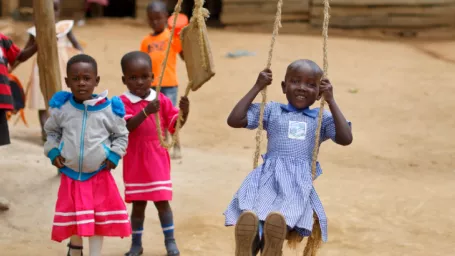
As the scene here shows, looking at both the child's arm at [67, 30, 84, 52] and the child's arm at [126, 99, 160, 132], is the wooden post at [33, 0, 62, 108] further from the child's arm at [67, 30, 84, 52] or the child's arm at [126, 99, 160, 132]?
the child's arm at [67, 30, 84, 52]

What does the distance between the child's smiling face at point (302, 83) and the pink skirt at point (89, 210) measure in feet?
3.94

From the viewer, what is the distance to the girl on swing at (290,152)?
3770mm

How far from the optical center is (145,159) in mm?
4668

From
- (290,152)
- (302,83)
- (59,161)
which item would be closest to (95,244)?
(59,161)

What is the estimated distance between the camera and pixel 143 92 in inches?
183

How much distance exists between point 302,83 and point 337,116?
0.26m

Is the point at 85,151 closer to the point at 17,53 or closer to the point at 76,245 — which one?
the point at 76,245

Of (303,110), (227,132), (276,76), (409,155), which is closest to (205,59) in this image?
(303,110)

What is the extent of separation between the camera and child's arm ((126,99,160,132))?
4.37 meters

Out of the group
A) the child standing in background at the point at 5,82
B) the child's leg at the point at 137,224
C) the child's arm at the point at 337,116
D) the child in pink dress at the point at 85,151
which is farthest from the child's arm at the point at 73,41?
the child's arm at the point at 337,116

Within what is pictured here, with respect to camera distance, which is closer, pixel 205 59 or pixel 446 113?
pixel 205 59

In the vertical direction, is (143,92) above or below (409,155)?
above

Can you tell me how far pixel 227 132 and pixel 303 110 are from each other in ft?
17.0

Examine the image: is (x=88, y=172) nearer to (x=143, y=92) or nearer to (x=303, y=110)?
(x=143, y=92)
